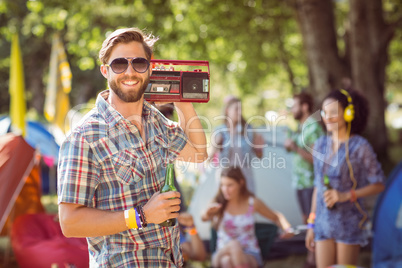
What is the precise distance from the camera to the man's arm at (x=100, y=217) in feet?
5.44

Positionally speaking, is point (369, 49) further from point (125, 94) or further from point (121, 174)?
point (121, 174)

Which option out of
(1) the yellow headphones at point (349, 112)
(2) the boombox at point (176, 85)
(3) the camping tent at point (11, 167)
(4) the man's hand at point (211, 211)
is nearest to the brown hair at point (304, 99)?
(4) the man's hand at point (211, 211)

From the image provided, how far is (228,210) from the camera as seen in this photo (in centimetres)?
470

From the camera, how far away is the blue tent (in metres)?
4.30

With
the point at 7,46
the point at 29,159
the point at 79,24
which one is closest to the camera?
the point at 29,159

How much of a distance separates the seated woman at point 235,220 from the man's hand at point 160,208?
2.66 metres

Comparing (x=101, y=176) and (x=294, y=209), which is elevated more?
(x=101, y=176)

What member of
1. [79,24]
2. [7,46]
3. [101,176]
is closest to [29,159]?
[101,176]

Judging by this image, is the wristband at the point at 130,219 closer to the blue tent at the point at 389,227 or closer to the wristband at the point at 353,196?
the wristband at the point at 353,196

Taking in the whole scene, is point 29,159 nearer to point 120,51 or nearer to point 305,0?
point 120,51

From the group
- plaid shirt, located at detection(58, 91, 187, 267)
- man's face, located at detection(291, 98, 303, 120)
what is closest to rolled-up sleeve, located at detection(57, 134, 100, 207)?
plaid shirt, located at detection(58, 91, 187, 267)

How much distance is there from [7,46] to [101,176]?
2237 cm

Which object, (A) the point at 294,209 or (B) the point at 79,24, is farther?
(B) the point at 79,24

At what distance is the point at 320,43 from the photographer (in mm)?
8211
